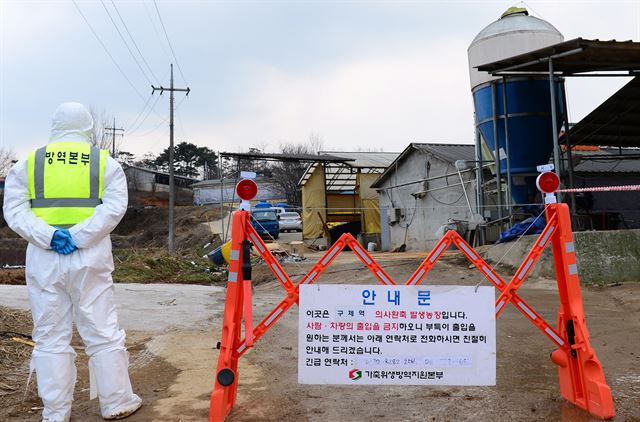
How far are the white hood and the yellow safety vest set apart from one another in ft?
0.53

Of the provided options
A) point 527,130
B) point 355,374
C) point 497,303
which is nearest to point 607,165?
Result: point 527,130

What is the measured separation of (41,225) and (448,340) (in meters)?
2.91

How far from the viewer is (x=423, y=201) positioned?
21062 millimetres

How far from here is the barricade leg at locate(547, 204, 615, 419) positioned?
3988mm

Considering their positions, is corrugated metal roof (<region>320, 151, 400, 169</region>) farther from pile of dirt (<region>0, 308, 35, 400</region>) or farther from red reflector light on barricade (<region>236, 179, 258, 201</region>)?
red reflector light on barricade (<region>236, 179, 258, 201</region>)

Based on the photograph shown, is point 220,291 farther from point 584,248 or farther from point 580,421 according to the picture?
point 580,421

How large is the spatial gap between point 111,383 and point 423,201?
1792 cm

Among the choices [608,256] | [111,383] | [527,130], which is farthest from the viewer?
[527,130]

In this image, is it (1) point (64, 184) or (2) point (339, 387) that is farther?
(2) point (339, 387)

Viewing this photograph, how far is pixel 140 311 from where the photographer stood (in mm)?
8734

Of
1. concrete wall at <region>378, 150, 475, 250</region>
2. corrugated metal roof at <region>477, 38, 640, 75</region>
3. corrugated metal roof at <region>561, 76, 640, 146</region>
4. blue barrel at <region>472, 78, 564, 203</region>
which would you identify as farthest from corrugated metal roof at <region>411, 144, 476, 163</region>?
corrugated metal roof at <region>477, 38, 640, 75</region>

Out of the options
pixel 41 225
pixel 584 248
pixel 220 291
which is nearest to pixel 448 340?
pixel 41 225

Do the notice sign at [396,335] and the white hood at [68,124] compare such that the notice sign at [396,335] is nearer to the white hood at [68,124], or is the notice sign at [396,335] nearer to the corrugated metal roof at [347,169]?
the white hood at [68,124]

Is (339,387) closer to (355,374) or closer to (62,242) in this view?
(355,374)
